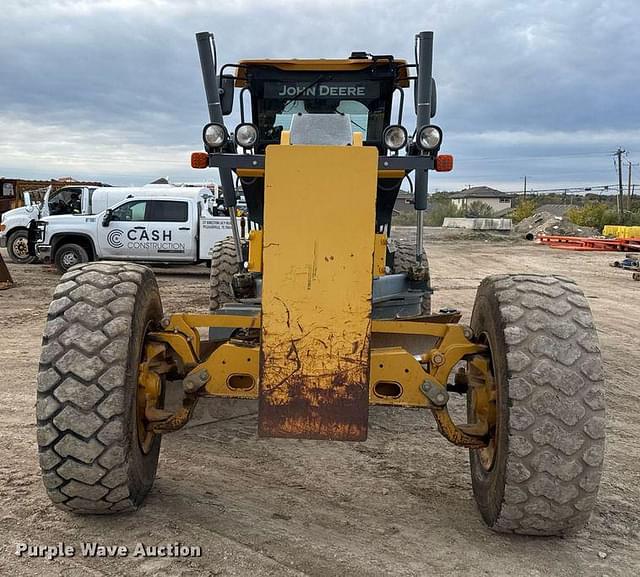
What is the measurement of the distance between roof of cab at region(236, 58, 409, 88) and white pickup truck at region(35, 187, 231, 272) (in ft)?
34.1

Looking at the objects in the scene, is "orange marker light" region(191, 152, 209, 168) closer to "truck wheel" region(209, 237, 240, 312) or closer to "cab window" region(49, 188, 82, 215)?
"truck wheel" region(209, 237, 240, 312)

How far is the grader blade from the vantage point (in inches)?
122

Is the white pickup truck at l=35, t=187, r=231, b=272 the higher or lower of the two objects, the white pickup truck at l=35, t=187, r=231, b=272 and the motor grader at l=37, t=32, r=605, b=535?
the higher

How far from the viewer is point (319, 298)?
310 cm

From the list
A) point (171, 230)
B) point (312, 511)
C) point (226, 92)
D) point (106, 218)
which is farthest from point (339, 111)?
point (106, 218)

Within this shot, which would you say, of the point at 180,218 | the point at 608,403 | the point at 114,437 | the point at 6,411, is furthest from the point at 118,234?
the point at 114,437

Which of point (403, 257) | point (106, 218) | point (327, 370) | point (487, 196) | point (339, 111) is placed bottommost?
point (327, 370)

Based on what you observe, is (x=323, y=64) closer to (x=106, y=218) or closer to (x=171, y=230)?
(x=171, y=230)

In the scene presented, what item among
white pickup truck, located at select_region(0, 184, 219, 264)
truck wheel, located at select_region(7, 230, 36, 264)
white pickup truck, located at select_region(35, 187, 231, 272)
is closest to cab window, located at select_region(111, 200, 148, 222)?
white pickup truck, located at select_region(35, 187, 231, 272)

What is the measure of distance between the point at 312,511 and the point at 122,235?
13623 millimetres

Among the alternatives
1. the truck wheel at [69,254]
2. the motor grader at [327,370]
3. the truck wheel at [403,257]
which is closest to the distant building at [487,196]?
the truck wheel at [69,254]

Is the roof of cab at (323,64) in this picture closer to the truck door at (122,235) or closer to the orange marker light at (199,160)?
the orange marker light at (199,160)

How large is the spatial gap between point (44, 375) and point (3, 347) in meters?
5.63

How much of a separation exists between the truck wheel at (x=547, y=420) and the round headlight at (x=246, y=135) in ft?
6.94
